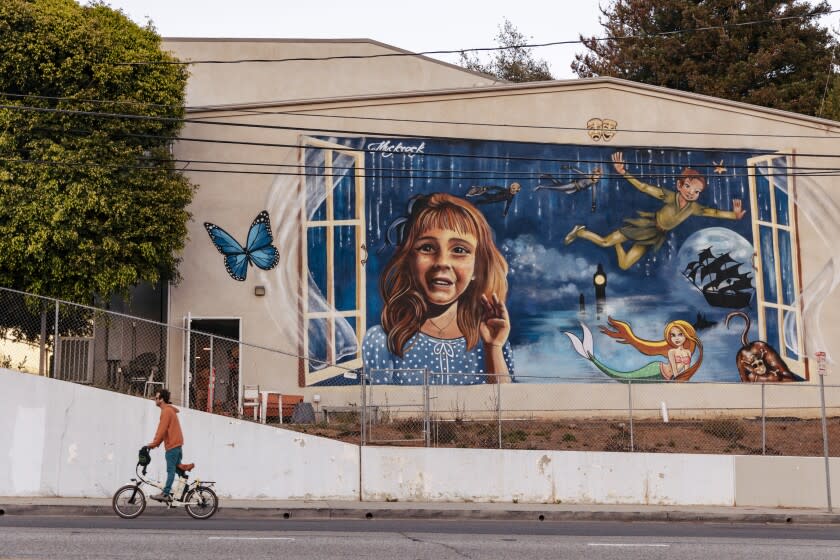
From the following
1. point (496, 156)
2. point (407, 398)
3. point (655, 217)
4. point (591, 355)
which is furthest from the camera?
point (655, 217)

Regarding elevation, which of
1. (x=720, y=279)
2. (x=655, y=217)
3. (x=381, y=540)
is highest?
(x=655, y=217)

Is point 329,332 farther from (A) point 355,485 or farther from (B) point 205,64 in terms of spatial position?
(B) point 205,64

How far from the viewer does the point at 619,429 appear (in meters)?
27.6

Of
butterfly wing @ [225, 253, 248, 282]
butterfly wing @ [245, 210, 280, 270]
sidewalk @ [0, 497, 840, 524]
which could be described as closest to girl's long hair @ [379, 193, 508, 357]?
butterfly wing @ [245, 210, 280, 270]

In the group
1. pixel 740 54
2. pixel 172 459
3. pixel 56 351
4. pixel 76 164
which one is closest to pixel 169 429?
pixel 172 459

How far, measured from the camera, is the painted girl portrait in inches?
1136

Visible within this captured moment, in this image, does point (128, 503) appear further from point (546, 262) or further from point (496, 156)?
point (496, 156)

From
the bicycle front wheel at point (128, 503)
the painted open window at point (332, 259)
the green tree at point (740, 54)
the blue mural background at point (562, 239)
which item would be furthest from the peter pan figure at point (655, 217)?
the green tree at point (740, 54)

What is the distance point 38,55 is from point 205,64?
1059 cm

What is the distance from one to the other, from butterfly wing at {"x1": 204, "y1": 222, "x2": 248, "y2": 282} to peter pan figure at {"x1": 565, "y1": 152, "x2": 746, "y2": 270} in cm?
845

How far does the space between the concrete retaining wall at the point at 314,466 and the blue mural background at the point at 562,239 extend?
263 inches

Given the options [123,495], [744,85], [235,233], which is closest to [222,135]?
[235,233]

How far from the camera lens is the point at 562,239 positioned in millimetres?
29984

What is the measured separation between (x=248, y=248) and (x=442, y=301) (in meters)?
5.11
